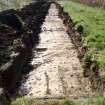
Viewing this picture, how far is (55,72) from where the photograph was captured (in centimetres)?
1378

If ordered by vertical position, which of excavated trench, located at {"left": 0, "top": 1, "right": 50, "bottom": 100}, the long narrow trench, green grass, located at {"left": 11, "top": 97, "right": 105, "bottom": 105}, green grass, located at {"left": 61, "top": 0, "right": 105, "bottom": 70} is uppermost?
green grass, located at {"left": 11, "top": 97, "right": 105, "bottom": 105}

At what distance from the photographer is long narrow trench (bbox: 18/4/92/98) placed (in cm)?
1201

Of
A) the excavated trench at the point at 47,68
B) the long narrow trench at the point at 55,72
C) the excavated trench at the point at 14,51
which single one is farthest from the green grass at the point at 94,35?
the excavated trench at the point at 14,51

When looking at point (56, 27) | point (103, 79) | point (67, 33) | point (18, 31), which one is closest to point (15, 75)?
point (103, 79)

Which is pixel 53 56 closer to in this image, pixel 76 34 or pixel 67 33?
pixel 76 34

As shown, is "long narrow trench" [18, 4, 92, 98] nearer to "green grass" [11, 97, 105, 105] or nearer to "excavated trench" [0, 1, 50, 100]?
"excavated trench" [0, 1, 50, 100]

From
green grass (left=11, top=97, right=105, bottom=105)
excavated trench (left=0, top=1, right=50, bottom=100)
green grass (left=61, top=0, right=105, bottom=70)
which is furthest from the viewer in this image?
Answer: green grass (left=61, top=0, right=105, bottom=70)

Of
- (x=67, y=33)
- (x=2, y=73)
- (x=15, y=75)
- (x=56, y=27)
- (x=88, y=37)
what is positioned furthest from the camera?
(x=56, y=27)

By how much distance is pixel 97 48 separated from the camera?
13.4 meters

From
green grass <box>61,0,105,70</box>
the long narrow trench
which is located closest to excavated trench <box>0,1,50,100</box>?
the long narrow trench

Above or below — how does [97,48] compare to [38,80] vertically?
above

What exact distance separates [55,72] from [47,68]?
0.58m

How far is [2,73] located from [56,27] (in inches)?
431

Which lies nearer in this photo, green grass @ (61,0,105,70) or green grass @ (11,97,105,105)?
green grass @ (11,97,105,105)
